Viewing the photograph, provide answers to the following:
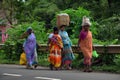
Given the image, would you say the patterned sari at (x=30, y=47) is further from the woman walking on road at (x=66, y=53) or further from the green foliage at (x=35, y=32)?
the green foliage at (x=35, y=32)

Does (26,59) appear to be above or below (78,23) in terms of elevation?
below

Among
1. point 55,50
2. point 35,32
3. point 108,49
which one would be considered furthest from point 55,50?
point 35,32

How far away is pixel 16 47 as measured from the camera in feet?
69.0

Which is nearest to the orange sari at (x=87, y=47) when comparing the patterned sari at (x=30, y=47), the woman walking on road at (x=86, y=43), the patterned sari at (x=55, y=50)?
the woman walking on road at (x=86, y=43)

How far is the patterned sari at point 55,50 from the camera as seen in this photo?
1619 cm

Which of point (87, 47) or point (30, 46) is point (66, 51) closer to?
point (87, 47)

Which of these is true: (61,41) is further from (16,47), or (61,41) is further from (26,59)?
(16,47)

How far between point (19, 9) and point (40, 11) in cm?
455

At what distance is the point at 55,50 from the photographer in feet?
53.4

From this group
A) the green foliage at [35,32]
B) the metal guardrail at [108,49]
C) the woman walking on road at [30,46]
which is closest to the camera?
the metal guardrail at [108,49]

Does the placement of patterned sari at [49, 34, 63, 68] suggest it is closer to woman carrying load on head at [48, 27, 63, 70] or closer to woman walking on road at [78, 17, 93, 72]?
woman carrying load on head at [48, 27, 63, 70]

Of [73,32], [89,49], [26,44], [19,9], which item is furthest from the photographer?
[19,9]

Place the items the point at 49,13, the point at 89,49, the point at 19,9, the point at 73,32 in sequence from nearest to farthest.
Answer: the point at 89,49, the point at 73,32, the point at 19,9, the point at 49,13

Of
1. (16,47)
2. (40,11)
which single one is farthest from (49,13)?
(16,47)
